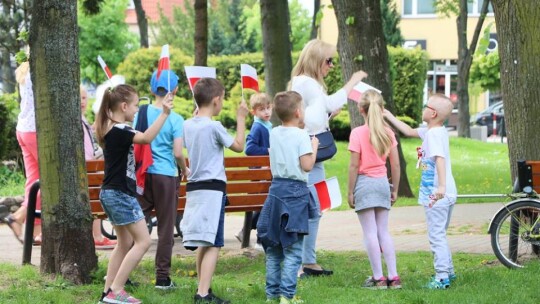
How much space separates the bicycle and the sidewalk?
3.13ft

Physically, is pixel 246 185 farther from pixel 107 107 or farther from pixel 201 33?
pixel 201 33

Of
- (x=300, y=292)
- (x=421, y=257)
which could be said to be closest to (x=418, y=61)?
(x=421, y=257)

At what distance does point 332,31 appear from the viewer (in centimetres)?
5822

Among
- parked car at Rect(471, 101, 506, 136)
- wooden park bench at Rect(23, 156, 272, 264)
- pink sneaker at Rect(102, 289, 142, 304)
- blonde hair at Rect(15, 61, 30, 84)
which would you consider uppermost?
blonde hair at Rect(15, 61, 30, 84)

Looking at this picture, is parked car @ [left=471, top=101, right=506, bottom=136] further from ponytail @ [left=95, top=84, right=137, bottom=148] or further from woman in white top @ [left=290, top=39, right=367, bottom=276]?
Answer: ponytail @ [left=95, top=84, right=137, bottom=148]

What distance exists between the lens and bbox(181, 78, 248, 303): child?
24.3 ft

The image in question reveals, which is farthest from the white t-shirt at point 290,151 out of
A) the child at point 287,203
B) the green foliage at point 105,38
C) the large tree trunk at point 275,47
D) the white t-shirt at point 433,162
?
the green foliage at point 105,38

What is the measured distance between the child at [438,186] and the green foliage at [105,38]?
38949mm

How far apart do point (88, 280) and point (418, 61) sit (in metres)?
25.5

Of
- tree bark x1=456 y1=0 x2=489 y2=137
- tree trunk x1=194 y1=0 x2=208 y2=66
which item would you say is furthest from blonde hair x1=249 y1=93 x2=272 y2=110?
tree bark x1=456 y1=0 x2=489 y2=137

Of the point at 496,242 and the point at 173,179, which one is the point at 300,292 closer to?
the point at 173,179

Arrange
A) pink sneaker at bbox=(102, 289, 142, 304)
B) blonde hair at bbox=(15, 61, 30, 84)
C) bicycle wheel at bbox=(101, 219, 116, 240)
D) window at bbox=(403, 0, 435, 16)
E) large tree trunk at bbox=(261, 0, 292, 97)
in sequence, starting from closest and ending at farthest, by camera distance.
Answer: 1. pink sneaker at bbox=(102, 289, 142, 304)
2. blonde hair at bbox=(15, 61, 30, 84)
3. bicycle wheel at bbox=(101, 219, 116, 240)
4. large tree trunk at bbox=(261, 0, 292, 97)
5. window at bbox=(403, 0, 435, 16)

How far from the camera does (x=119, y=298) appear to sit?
7.25 m

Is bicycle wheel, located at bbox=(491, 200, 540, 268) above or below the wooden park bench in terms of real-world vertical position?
below
